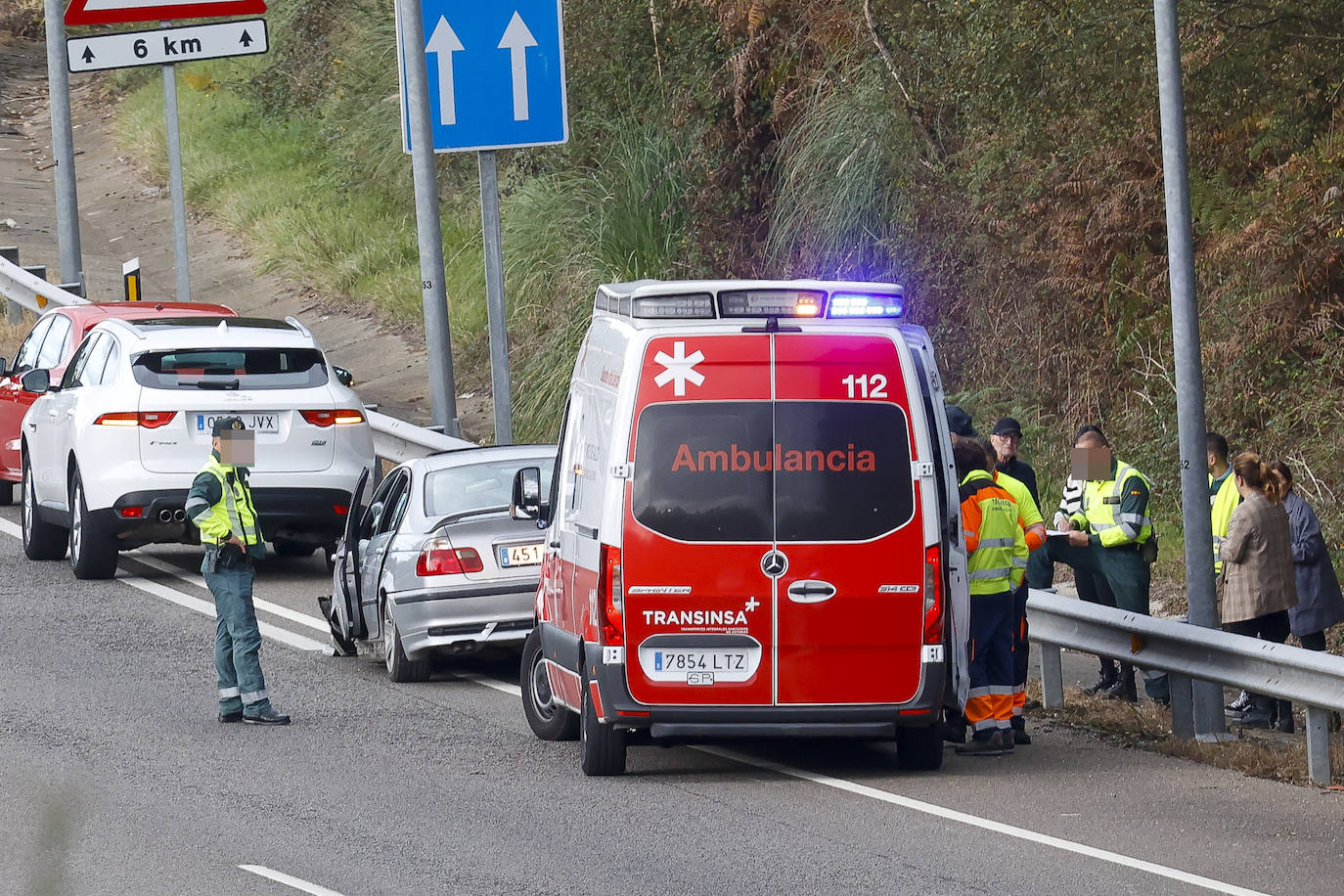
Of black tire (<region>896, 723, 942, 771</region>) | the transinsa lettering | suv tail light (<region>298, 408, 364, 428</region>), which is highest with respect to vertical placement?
suv tail light (<region>298, 408, 364, 428</region>)

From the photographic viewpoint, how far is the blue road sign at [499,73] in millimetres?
13945

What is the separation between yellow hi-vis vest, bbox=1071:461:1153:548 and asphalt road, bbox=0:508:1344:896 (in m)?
1.66

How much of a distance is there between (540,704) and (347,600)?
Answer: 232 cm

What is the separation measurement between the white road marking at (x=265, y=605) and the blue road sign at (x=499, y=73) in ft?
10.9

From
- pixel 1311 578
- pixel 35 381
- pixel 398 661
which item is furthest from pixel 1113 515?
pixel 35 381

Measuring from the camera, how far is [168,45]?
1998 cm

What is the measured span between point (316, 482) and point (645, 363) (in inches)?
237

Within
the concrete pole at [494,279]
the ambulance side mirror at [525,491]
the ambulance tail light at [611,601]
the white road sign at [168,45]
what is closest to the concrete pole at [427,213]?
the concrete pole at [494,279]

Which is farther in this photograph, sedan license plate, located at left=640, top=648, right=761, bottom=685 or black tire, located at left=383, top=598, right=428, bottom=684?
black tire, located at left=383, top=598, right=428, bottom=684

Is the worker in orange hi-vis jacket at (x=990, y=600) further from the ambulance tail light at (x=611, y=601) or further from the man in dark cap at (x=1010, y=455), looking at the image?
the ambulance tail light at (x=611, y=601)

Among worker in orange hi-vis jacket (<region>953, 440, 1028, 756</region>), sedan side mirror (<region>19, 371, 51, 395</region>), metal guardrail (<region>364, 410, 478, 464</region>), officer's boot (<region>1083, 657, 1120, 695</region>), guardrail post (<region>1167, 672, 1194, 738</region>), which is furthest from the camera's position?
metal guardrail (<region>364, 410, 478, 464</region>)

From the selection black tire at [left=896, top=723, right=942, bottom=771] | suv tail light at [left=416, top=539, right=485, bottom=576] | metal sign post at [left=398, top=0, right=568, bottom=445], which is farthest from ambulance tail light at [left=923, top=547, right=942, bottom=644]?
metal sign post at [left=398, top=0, right=568, bottom=445]

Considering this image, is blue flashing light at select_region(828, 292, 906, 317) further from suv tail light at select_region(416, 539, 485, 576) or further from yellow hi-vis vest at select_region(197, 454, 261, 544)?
yellow hi-vis vest at select_region(197, 454, 261, 544)

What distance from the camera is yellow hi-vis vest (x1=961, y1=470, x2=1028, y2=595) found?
389 inches
